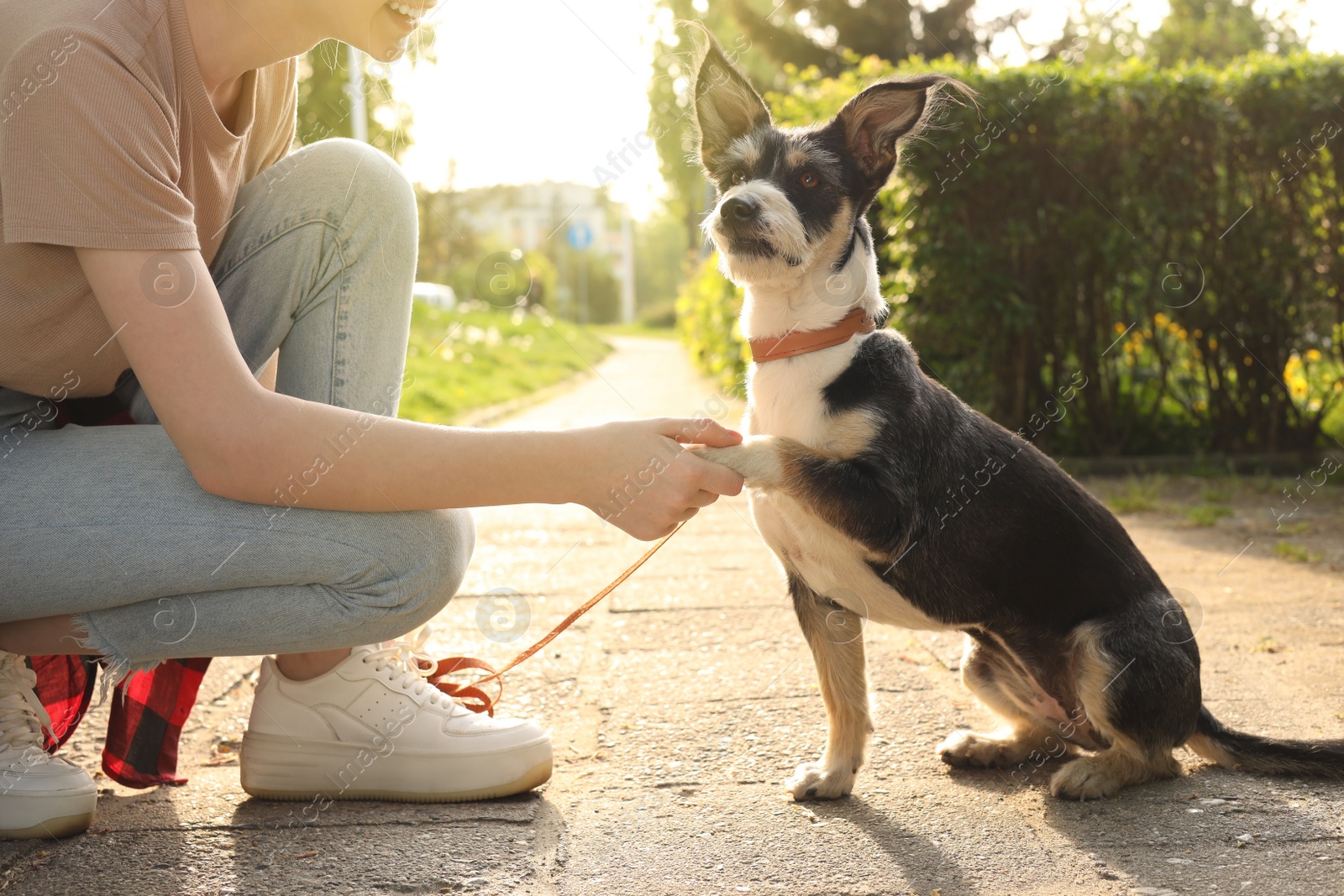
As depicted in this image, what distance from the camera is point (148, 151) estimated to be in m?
1.91

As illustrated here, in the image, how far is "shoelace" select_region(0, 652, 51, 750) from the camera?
220 cm

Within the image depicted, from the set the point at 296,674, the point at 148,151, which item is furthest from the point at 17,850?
the point at 148,151

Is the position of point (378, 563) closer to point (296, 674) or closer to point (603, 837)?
point (296, 674)

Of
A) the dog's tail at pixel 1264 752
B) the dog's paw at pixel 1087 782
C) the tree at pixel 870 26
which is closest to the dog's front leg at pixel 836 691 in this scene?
the dog's paw at pixel 1087 782

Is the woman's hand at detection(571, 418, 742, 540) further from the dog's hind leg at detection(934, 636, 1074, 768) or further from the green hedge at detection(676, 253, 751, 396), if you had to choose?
the green hedge at detection(676, 253, 751, 396)

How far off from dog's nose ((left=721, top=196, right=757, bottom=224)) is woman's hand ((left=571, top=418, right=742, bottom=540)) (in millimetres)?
644

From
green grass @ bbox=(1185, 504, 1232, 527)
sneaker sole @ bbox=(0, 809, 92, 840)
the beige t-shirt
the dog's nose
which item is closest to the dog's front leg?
the dog's nose

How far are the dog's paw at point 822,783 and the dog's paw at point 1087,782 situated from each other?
47 cm

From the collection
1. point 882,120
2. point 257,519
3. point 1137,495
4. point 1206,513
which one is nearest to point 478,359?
point 1137,495

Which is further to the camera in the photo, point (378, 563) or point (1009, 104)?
point (1009, 104)

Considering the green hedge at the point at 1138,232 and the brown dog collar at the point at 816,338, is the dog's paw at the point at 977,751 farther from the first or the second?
the green hedge at the point at 1138,232

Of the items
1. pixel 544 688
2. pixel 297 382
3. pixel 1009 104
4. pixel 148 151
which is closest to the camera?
pixel 148 151

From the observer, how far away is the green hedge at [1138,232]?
668cm

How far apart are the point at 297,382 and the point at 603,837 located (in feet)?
3.90
